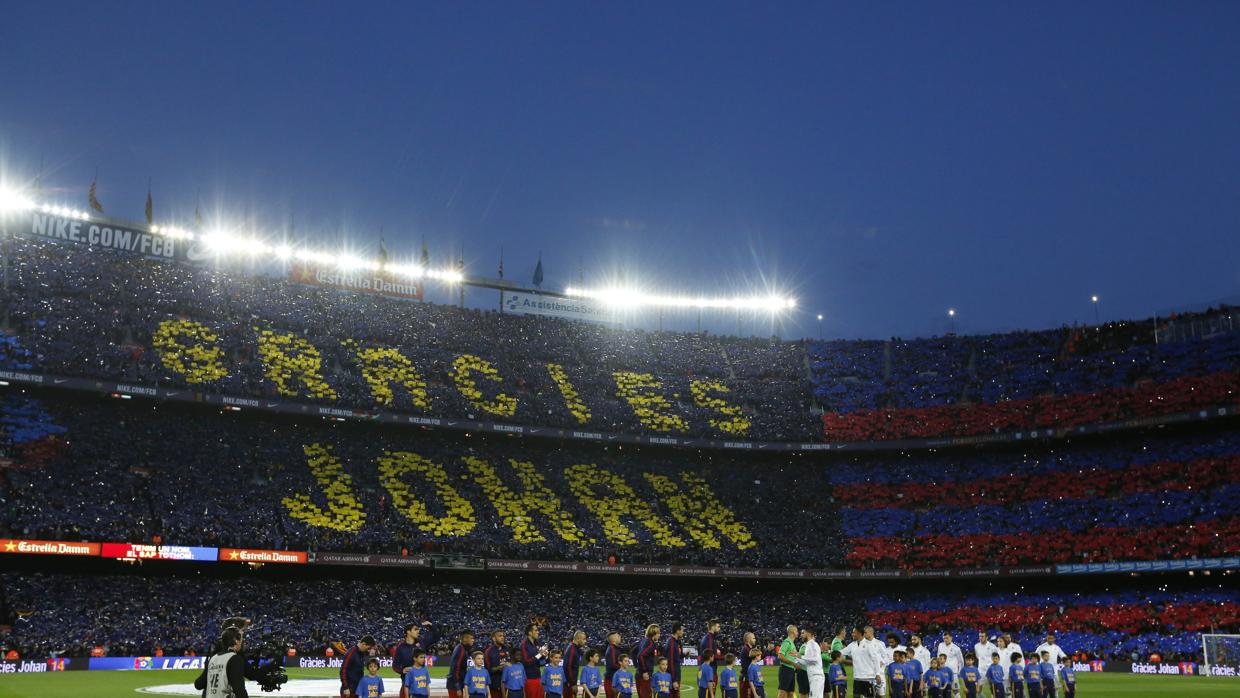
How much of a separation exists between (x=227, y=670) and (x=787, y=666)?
1574 centimetres

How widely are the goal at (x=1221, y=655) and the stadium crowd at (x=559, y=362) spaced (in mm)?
17687

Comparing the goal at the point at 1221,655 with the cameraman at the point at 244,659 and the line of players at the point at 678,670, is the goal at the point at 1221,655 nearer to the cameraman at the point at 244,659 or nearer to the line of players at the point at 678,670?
the line of players at the point at 678,670

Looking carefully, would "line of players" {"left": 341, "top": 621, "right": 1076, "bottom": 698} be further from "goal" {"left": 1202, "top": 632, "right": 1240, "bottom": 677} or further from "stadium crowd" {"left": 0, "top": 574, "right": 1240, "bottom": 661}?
"goal" {"left": 1202, "top": 632, "right": 1240, "bottom": 677}

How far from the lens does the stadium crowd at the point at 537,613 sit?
46.6 m

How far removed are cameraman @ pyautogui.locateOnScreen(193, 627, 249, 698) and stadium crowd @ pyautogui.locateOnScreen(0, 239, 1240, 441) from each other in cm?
4808

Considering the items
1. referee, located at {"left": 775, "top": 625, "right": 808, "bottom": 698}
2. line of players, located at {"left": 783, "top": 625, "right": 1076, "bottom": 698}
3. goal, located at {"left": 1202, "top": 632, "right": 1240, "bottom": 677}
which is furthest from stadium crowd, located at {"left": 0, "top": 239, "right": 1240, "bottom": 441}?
referee, located at {"left": 775, "top": 625, "right": 808, "bottom": 698}

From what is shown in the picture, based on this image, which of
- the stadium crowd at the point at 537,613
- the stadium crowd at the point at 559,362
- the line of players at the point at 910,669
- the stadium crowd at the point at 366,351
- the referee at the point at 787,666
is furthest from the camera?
the stadium crowd at the point at 559,362

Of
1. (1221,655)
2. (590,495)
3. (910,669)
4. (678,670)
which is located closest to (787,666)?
(678,670)

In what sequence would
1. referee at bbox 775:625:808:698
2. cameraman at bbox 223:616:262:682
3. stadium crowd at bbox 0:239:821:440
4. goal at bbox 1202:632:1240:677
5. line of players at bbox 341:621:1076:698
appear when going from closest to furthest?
cameraman at bbox 223:616:262:682 < line of players at bbox 341:621:1076:698 < referee at bbox 775:625:808:698 < goal at bbox 1202:632:1240:677 < stadium crowd at bbox 0:239:821:440

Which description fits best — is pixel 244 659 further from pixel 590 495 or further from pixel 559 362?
pixel 559 362

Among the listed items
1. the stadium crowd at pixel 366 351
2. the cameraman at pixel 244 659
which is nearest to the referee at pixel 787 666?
the cameraman at pixel 244 659

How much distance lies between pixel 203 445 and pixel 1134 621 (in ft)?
171

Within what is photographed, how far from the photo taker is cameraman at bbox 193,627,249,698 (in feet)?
34.1

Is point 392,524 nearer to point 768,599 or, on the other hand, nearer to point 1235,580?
point 768,599
